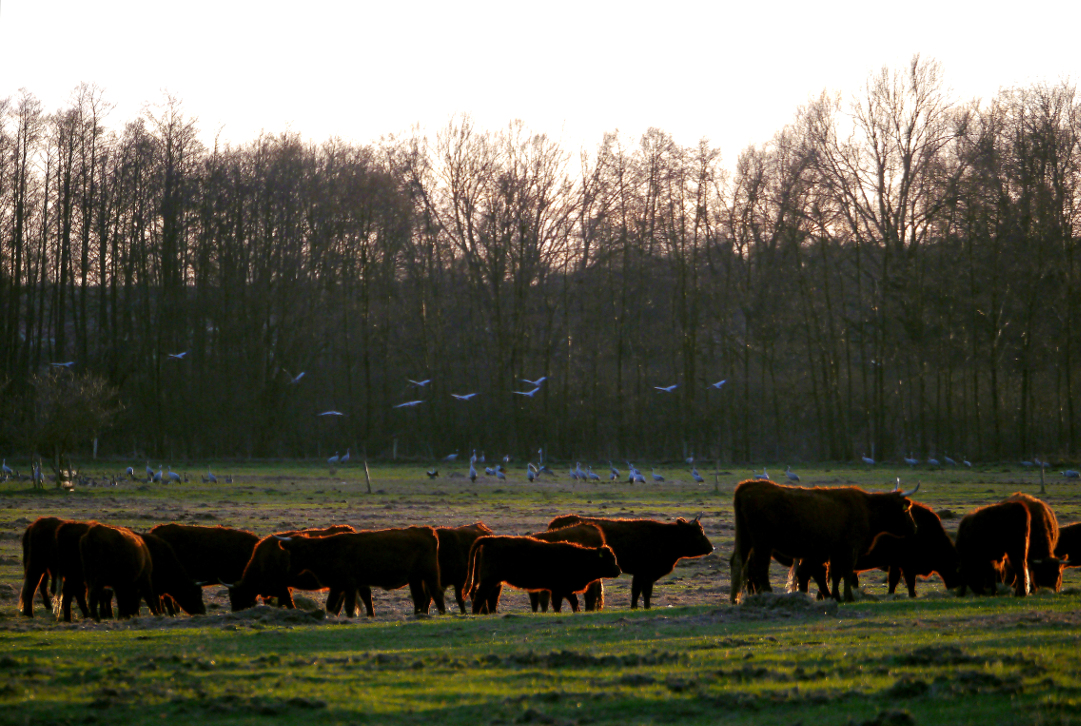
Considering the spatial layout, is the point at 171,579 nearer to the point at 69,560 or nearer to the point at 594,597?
the point at 69,560

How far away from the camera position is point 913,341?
199 feet

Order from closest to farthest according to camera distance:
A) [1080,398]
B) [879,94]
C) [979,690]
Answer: [979,690] < [1080,398] < [879,94]

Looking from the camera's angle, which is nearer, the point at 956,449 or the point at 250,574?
the point at 250,574

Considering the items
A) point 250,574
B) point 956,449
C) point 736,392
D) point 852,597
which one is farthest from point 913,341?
point 250,574

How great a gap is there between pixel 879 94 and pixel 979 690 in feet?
202

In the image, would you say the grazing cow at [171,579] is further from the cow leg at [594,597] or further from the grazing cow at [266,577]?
the cow leg at [594,597]

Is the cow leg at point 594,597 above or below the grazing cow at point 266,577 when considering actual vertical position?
below

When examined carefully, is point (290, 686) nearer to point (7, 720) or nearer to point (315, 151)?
point (7, 720)

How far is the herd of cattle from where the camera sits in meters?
14.4

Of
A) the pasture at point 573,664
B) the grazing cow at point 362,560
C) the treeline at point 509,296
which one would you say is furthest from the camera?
the treeline at point 509,296

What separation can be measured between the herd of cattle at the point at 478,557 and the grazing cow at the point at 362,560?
0.06 feet

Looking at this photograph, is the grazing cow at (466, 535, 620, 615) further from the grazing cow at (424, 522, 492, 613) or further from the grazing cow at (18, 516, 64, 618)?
the grazing cow at (18, 516, 64, 618)

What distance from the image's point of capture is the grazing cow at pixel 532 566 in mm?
14688

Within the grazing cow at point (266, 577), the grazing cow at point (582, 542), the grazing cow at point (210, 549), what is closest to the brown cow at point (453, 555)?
the grazing cow at point (582, 542)
